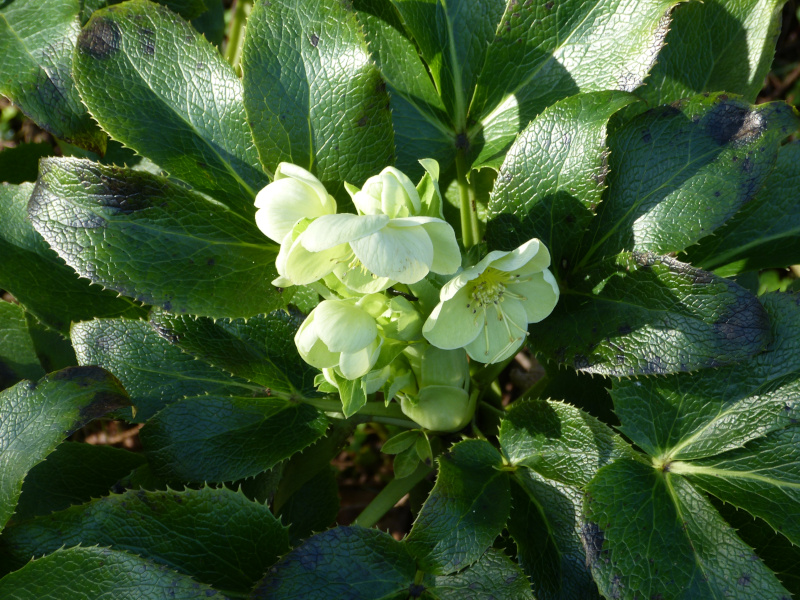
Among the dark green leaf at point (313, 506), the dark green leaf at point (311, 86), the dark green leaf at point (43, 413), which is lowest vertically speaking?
the dark green leaf at point (313, 506)

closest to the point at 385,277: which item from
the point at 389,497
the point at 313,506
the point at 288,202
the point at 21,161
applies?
the point at 288,202

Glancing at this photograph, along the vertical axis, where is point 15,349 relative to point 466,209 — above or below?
below

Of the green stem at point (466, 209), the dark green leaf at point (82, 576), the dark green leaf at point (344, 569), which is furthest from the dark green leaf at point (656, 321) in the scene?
the dark green leaf at point (82, 576)

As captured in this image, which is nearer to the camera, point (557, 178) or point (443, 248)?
point (443, 248)

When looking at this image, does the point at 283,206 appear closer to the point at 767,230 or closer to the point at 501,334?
the point at 501,334

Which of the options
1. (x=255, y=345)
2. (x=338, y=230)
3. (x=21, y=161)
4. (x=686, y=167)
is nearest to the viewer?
(x=338, y=230)

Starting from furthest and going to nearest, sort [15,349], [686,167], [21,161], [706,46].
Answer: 1. [21,161]
2. [15,349]
3. [706,46]
4. [686,167]

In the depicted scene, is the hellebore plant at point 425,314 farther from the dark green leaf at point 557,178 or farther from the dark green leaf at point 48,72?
the dark green leaf at point 48,72
